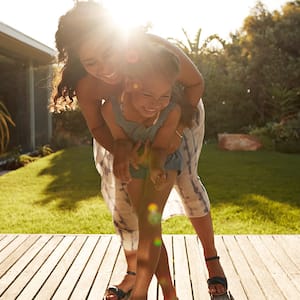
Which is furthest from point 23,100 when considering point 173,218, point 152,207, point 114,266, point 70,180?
point 152,207

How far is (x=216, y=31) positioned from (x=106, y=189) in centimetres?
1561

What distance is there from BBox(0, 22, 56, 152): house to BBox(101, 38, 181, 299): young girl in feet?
24.5

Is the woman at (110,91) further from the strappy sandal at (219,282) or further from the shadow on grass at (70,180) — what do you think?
the shadow on grass at (70,180)

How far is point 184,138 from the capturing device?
2.23m

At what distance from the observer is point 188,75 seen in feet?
6.55

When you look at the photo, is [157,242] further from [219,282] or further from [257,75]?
[257,75]

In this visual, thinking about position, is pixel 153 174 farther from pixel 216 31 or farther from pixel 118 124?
pixel 216 31

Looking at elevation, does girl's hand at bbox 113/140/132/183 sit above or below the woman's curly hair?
below

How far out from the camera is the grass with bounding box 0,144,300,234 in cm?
437

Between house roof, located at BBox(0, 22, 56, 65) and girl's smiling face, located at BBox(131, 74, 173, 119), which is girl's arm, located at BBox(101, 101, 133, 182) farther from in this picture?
house roof, located at BBox(0, 22, 56, 65)

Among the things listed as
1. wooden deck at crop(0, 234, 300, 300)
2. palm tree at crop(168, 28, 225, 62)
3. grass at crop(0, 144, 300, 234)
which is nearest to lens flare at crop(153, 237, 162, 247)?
wooden deck at crop(0, 234, 300, 300)

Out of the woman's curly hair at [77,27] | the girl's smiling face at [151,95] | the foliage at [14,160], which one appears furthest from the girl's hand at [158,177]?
the foliage at [14,160]

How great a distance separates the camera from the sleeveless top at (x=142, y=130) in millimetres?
1936

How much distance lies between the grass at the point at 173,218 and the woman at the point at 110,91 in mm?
1805
